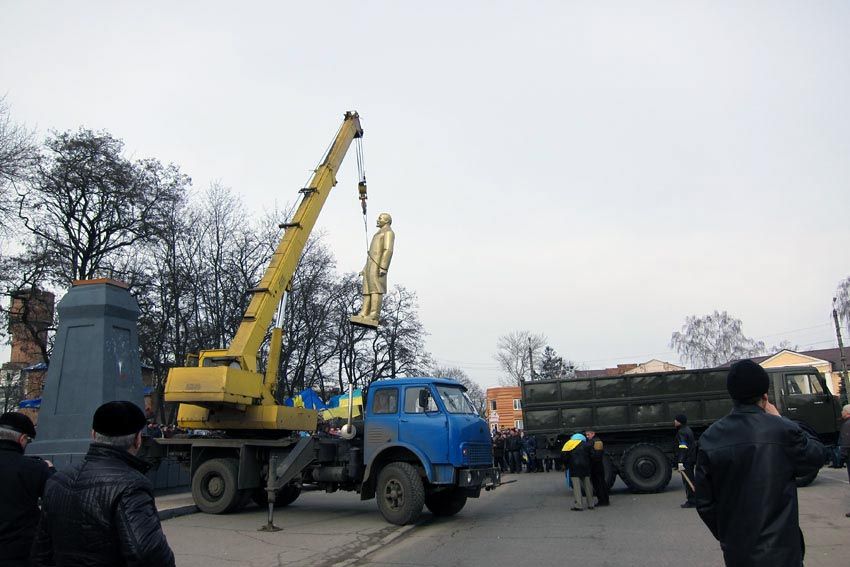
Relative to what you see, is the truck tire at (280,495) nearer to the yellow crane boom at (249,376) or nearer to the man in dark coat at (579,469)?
the yellow crane boom at (249,376)

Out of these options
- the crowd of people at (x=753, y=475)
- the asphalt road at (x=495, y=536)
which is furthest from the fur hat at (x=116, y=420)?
the asphalt road at (x=495, y=536)

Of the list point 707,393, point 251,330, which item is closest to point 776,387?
point 707,393

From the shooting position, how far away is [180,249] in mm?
31188

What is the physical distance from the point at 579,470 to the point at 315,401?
6573mm

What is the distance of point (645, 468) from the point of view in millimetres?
15461

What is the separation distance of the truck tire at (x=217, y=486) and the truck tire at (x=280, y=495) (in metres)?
0.86

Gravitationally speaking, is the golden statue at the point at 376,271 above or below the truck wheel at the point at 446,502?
above

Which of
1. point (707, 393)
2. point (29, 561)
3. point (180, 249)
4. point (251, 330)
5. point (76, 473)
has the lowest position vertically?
point (29, 561)

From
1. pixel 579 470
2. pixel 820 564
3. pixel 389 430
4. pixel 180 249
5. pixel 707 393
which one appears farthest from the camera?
pixel 180 249

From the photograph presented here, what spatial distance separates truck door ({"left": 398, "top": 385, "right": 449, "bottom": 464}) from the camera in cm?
1159

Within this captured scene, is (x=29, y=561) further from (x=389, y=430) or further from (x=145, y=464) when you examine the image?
(x=389, y=430)

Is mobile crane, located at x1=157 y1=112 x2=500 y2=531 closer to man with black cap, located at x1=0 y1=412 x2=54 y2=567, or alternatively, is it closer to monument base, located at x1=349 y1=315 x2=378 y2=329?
monument base, located at x1=349 y1=315 x2=378 y2=329

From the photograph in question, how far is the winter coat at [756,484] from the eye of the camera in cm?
328

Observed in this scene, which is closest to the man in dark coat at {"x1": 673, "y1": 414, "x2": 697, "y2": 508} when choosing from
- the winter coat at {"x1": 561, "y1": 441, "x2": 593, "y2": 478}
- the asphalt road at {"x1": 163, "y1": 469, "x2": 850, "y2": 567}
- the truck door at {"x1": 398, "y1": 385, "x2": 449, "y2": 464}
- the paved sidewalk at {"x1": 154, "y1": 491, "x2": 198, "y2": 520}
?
the asphalt road at {"x1": 163, "y1": 469, "x2": 850, "y2": 567}
